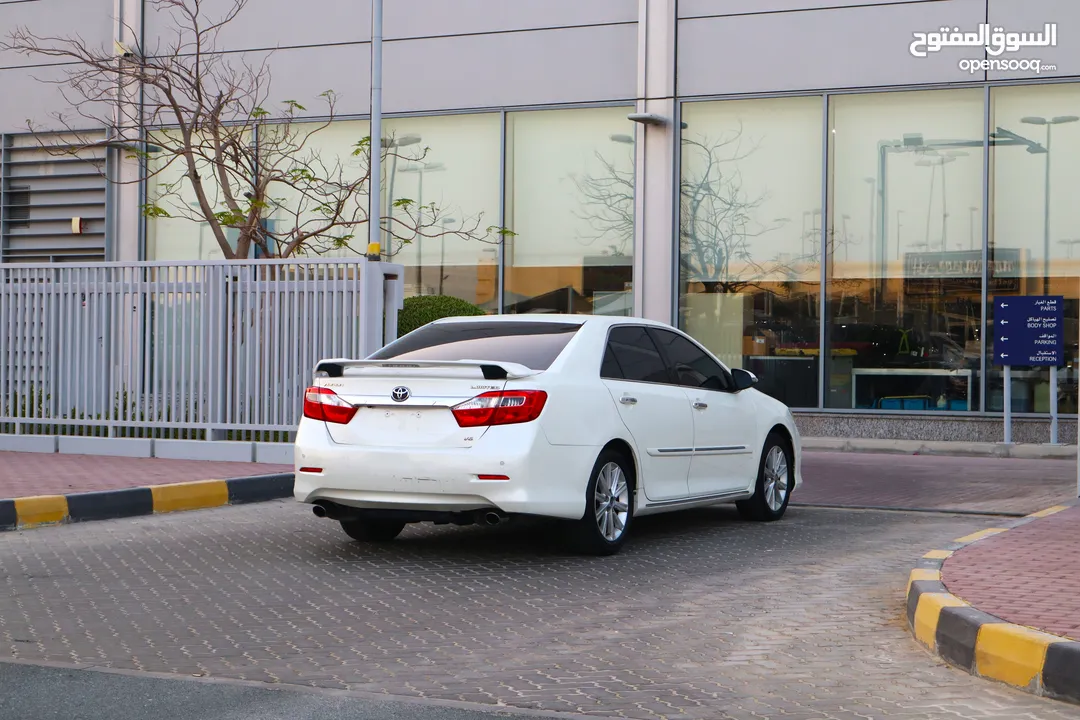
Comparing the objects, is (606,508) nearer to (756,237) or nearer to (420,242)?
(756,237)

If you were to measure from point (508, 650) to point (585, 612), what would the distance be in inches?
36.4

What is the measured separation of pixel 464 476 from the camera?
7.78 m

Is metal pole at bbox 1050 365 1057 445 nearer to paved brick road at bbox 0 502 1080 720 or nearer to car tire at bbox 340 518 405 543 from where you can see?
paved brick road at bbox 0 502 1080 720

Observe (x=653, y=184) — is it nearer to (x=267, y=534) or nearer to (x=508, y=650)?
(x=267, y=534)

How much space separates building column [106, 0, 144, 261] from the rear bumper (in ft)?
49.0

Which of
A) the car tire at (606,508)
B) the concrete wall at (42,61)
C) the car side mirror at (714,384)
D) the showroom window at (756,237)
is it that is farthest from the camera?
the concrete wall at (42,61)

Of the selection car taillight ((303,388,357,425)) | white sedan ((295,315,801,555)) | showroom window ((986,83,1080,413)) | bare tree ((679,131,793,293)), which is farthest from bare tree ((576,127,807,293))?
car taillight ((303,388,357,425))

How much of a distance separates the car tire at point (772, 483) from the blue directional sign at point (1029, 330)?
22.9ft

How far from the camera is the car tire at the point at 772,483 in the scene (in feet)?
33.9

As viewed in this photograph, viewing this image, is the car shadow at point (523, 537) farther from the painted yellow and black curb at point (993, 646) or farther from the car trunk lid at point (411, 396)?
the painted yellow and black curb at point (993, 646)

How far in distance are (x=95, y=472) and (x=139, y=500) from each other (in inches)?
71.5

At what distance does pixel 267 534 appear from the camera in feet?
31.1

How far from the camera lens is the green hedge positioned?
50.1 ft

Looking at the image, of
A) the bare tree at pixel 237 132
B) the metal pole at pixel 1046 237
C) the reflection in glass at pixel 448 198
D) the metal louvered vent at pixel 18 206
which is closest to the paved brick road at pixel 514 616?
the metal pole at pixel 1046 237
